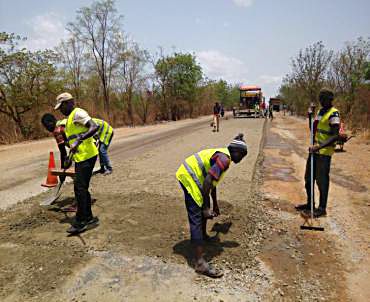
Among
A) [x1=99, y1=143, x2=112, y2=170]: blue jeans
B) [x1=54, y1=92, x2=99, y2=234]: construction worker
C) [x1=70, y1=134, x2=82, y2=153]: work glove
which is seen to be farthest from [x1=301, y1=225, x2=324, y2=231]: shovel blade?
[x1=99, y1=143, x2=112, y2=170]: blue jeans

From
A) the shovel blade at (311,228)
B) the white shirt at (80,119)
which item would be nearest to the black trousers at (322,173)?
the shovel blade at (311,228)

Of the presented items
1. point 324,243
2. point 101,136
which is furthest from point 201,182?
point 101,136

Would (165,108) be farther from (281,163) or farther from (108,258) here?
(108,258)

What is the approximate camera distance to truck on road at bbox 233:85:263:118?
29500 mm

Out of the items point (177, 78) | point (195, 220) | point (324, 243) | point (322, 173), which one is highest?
point (177, 78)

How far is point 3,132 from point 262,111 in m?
23.5

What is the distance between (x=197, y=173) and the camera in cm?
288

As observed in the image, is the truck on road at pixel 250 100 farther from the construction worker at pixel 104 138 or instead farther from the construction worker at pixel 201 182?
the construction worker at pixel 201 182

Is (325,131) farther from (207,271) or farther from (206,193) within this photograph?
(207,271)

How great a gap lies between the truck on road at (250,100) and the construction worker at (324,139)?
2561cm

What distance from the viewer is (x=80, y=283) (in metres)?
2.70

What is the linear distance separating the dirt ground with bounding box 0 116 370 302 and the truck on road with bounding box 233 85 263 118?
81.4 ft

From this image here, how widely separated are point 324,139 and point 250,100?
2671 centimetres

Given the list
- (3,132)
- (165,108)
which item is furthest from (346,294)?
(165,108)
